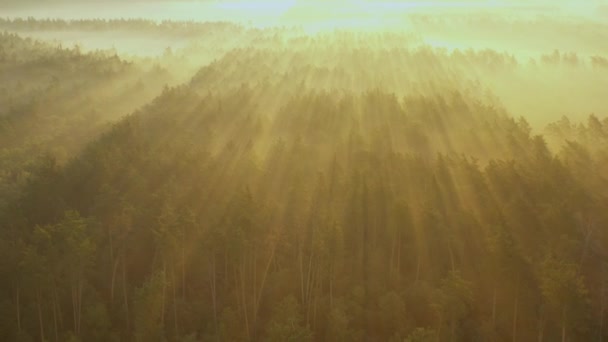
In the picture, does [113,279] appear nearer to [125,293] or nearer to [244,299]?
[125,293]

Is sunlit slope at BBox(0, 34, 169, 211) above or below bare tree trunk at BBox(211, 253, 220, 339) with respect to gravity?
above

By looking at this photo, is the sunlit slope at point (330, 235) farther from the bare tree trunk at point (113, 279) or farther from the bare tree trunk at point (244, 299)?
the bare tree trunk at point (244, 299)

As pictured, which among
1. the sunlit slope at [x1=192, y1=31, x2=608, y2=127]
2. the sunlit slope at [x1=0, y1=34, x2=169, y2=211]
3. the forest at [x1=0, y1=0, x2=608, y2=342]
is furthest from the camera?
the sunlit slope at [x1=192, y1=31, x2=608, y2=127]

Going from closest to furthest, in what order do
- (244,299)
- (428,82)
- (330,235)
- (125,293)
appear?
1. (125,293)
2. (244,299)
3. (330,235)
4. (428,82)

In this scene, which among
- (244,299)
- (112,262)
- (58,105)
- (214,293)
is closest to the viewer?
(214,293)

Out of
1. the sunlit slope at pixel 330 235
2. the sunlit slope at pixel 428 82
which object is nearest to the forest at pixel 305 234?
the sunlit slope at pixel 330 235

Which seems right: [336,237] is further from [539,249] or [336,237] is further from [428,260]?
[539,249]

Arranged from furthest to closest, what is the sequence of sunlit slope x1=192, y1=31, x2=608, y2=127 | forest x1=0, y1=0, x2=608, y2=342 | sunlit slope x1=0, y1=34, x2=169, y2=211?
1. sunlit slope x1=192, y1=31, x2=608, y2=127
2. sunlit slope x1=0, y1=34, x2=169, y2=211
3. forest x1=0, y1=0, x2=608, y2=342

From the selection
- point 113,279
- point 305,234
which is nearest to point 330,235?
point 305,234

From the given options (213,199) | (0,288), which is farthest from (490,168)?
(0,288)

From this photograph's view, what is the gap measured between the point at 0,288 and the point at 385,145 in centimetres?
5675

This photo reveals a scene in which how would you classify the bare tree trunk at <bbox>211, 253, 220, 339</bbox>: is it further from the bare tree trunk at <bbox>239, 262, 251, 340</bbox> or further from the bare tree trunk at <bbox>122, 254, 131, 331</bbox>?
the bare tree trunk at <bbox>122, 254, 131, 331</bbox>

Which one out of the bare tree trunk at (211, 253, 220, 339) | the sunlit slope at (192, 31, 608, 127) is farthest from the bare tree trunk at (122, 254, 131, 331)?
the sunlit slope at (192, 31, 608, 127)

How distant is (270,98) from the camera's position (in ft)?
441
